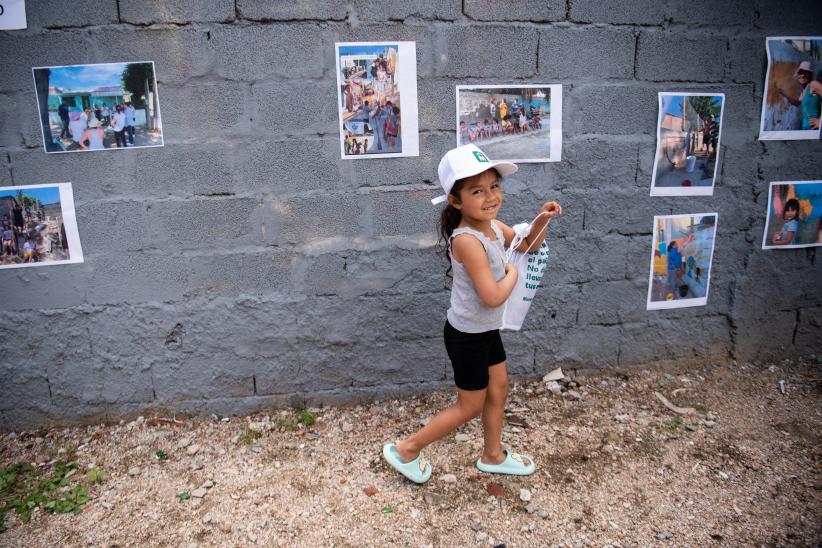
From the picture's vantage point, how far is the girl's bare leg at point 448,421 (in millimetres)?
2240

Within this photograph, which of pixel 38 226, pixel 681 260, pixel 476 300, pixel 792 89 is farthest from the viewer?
pixel 681 260

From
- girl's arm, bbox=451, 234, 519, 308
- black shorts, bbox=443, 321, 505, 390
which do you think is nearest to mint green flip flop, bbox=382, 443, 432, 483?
black shorts, bbox=443, 321, 505, 390

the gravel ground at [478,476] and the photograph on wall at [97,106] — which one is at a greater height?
the photograph on wall at [97,106]

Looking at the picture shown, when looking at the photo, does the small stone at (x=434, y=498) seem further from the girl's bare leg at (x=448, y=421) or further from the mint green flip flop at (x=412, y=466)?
the girl's bare leg at (x=448, y=421)

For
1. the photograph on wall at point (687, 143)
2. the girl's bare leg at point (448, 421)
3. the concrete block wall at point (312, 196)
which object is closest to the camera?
the girl's bare leg at point (448, 421)

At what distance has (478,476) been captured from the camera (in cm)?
240

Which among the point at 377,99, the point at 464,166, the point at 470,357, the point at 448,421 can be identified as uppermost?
the point at 377,99

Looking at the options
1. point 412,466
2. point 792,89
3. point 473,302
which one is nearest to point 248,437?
point 412,466

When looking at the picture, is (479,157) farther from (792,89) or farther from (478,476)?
(792,89)

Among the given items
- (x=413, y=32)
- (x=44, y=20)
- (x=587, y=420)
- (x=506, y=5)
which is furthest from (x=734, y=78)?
(x=44, y=20)

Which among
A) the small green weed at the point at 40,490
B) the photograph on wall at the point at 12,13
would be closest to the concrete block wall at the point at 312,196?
Answer: the photograph on wall at the point at 12,13

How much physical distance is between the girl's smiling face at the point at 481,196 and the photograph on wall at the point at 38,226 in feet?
6.33

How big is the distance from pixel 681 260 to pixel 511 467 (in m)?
1.60

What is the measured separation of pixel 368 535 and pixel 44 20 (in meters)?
2.69
